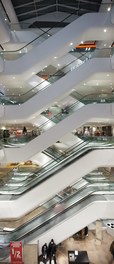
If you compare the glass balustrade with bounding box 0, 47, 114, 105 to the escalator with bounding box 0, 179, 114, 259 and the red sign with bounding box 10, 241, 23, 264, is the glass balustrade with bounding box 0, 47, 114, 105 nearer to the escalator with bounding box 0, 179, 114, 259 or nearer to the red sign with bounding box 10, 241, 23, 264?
the escalator with bounding box 0, 179, 114, 259

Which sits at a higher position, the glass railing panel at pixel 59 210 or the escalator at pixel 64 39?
the escalator at pixel 64 39

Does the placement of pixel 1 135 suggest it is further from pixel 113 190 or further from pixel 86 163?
pixel 113 190

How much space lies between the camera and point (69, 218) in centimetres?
918

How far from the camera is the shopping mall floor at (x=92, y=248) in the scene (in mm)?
9130

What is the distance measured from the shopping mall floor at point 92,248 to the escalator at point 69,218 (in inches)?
32.9

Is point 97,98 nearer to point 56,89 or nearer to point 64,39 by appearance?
point 56,89

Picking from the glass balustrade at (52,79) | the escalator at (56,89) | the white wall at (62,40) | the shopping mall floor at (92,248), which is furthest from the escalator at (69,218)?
the white wall at (62,40)

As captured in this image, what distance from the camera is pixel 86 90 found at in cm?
1335

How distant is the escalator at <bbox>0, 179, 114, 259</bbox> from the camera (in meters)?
9.16

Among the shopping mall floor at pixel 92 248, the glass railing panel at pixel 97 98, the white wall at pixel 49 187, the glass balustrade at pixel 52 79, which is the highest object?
the glass balustrade at pixel 52 79

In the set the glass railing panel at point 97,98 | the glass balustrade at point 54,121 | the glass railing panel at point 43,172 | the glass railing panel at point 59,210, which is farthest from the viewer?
the glass balustrade at point 54,121

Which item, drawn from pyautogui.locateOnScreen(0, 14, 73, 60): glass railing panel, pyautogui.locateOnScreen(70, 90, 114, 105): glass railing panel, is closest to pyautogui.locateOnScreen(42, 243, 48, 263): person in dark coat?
pyautogui.locateOnScreen(70, 90, 114, 105): glass railing panel

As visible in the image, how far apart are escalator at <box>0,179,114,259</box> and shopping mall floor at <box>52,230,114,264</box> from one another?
84cm

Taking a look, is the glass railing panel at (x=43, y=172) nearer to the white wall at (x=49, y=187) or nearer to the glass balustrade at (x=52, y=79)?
the white wall at (x=49, y=187)
